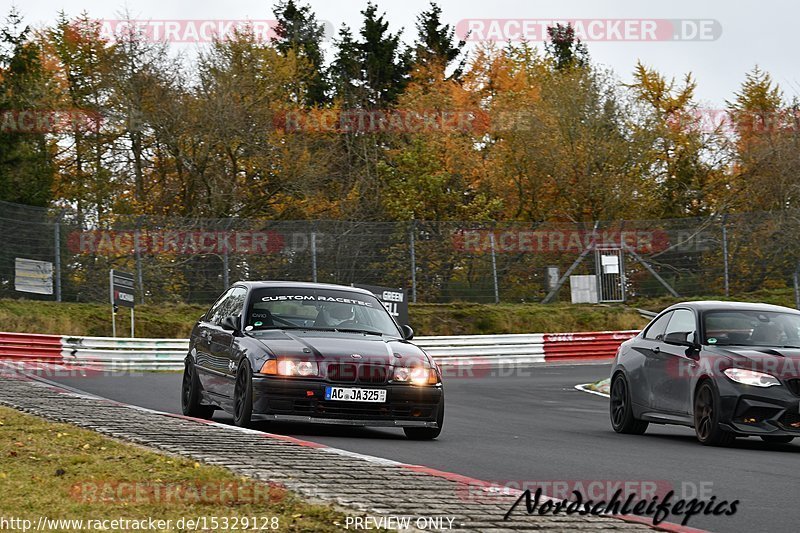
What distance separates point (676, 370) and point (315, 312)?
3721 mm

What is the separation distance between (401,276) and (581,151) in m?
13.0

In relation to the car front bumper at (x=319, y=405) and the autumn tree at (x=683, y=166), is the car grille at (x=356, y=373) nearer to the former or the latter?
the car front bumper at (x=319, y=405)

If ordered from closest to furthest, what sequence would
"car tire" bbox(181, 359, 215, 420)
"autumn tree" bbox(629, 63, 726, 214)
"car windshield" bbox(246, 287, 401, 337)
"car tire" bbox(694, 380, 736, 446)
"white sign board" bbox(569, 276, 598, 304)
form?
"car tire" bbox(694, 380, 736, 446) → "car windshield" bbox(246, 287, 401, 337) → "car tire" bbox(181, 359, 215, 420) → "white sign board" bbox(569, 276, 598, 304) → "autumn tree" bbox(629, 63, 726, 214)

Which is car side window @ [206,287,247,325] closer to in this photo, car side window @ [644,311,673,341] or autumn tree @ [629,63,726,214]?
car side window @ [644,311,673,341]

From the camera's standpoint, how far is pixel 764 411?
12.3 meters

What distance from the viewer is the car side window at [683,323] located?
44.5 ft

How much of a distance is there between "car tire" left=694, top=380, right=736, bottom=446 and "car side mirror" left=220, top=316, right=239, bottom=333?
459 centimetres

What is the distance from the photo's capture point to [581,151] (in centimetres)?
4662

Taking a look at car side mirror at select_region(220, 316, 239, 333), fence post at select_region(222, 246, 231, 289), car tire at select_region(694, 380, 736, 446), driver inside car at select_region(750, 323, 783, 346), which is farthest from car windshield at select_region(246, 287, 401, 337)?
fence post at select_region(222, 246, 231, 289)

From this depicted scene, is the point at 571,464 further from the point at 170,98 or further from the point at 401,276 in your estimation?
the point at 170,98

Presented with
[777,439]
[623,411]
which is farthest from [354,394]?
[777,439]

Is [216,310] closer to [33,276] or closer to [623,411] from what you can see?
[623,411]

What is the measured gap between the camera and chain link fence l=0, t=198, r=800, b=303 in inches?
1277

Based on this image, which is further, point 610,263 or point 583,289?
point 610,263
